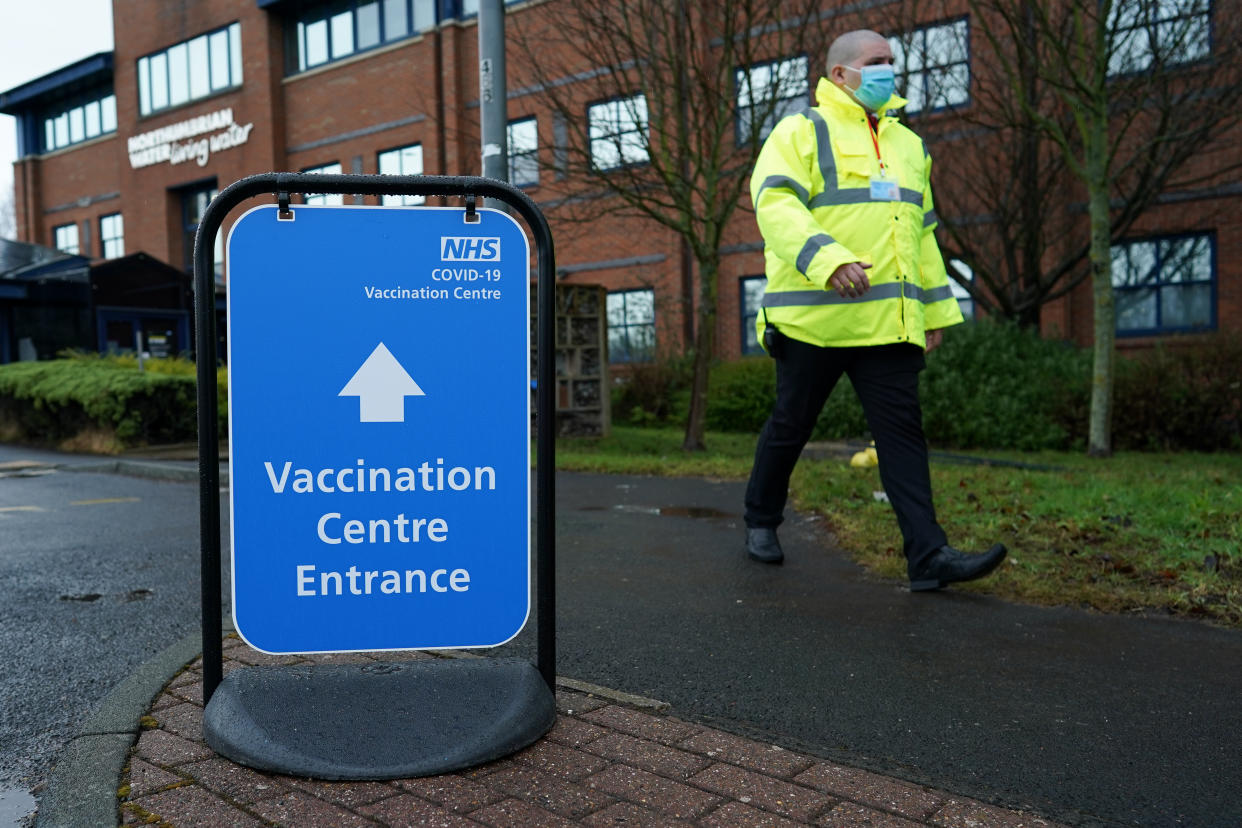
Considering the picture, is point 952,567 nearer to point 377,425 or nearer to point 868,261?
point 868,261

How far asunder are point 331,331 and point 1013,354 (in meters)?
A: 12.5

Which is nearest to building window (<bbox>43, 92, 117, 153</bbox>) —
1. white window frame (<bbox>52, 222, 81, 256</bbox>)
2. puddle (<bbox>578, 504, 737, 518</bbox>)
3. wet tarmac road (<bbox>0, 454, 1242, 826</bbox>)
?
white window frame (<bbox>52, 222, 81, 256</bbox>)

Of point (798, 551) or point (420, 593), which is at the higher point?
point (420, 593)

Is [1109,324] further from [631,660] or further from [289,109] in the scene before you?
[289,109]

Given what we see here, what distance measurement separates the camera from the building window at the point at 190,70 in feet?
97.4

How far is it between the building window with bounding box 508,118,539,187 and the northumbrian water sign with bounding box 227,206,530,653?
3.75 metres

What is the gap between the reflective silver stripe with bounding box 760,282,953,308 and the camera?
14.1 feet

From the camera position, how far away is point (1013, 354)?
13.8 m

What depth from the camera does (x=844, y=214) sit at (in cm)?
433

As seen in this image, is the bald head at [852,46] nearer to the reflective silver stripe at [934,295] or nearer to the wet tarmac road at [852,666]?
the reflective silver stripe at [934,295]

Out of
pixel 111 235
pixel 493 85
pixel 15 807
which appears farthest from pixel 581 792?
pixel 111 235

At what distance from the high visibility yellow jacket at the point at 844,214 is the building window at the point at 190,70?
93.5 feet

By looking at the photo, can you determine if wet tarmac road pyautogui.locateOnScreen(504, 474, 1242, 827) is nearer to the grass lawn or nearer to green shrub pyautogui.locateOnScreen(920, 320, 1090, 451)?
the grass lawn

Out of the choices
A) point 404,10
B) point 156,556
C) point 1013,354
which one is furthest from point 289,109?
point 156,556
